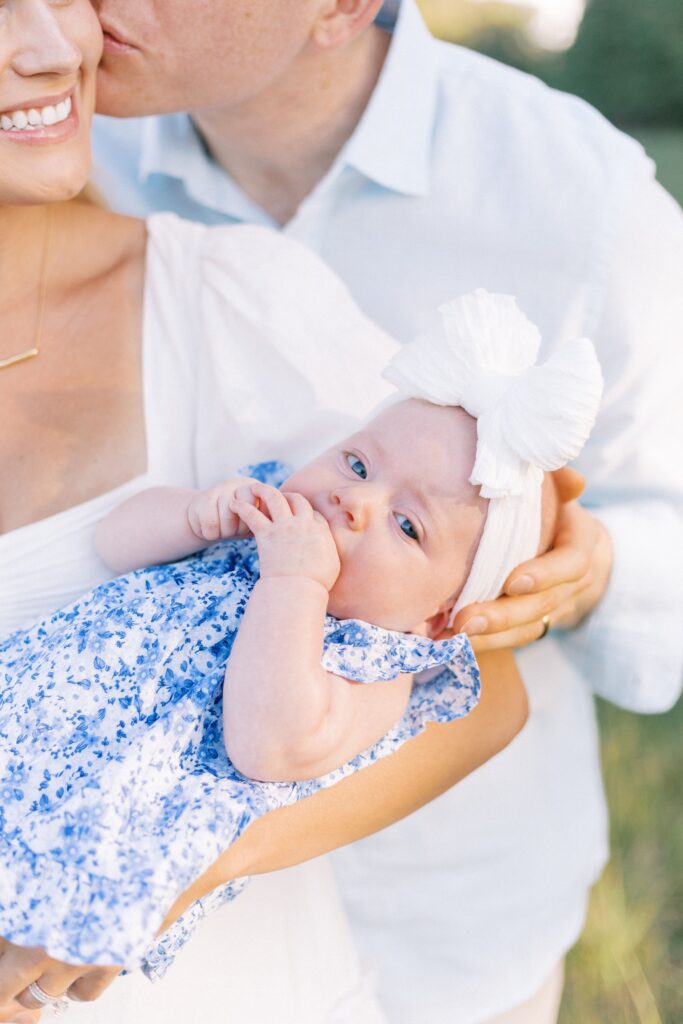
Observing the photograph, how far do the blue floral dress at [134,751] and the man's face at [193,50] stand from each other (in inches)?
37.3

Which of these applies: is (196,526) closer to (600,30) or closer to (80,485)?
(80,485)

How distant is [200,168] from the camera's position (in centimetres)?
259

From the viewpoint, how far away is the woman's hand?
5.14ft

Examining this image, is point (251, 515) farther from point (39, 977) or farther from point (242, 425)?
point (39, 977)

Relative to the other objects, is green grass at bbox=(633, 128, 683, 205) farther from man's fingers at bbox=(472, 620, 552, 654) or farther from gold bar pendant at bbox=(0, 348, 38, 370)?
gold bar pendant at bbox=(0, 348, 38, 370)

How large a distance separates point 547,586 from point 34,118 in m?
1.12

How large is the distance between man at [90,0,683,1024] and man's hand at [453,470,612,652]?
0.05m

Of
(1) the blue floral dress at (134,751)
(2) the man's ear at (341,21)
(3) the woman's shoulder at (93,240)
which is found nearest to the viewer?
(1) the blue floral dress at (134,751)

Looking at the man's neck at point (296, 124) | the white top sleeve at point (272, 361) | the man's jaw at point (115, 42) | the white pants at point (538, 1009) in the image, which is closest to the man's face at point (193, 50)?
the man's jaw at point (115, 42)

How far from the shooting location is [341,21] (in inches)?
90.9

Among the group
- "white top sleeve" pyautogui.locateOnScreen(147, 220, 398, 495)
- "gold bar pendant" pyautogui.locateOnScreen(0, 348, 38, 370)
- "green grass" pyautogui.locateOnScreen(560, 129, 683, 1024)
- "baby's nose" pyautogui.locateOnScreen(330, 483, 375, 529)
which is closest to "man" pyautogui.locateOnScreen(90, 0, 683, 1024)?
"white top sleeve" pyautogui.locateOnScreen(147, 220, 398, 495)

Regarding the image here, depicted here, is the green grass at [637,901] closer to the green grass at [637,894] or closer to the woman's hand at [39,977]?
the green grass at [637,894]

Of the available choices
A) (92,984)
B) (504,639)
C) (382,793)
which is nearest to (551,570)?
(504,639)

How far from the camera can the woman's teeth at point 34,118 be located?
182 centimetres
